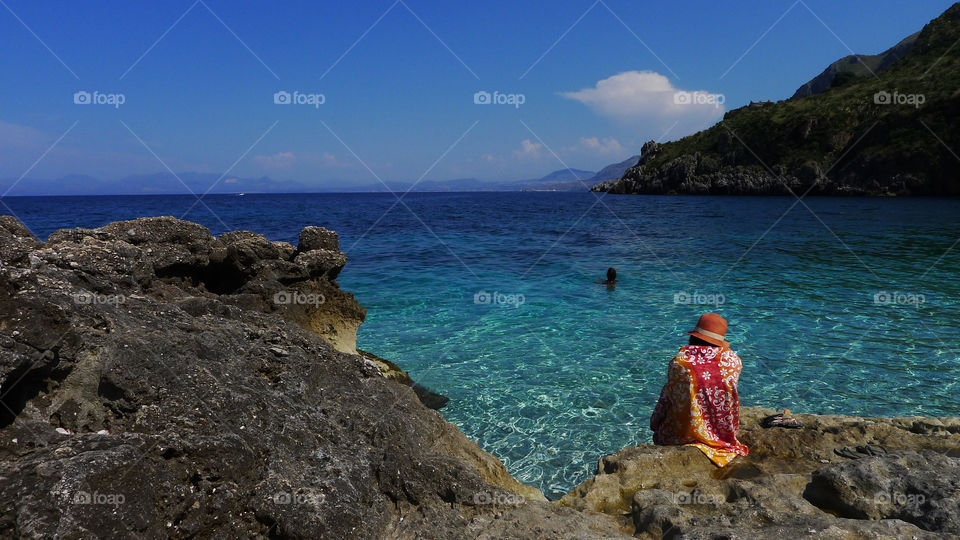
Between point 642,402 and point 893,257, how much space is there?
22.1 metres

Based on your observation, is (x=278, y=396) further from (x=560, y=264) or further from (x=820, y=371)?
(x=560, y=264)

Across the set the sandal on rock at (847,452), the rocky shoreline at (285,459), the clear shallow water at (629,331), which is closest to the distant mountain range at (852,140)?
the clear shallow water at (629,331)

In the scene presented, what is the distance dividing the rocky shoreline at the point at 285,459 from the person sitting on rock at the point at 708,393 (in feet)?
0.81

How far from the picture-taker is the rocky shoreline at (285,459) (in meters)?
3.46

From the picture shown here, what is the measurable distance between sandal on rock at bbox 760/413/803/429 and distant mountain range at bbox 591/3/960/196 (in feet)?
290

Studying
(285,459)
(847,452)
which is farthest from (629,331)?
(285,459)

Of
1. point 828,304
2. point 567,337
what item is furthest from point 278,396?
point 828,304

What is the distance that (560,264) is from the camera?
2630cm

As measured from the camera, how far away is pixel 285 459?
4.17 meters

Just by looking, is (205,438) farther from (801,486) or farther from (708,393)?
(801,486)

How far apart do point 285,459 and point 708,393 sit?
4.28 m

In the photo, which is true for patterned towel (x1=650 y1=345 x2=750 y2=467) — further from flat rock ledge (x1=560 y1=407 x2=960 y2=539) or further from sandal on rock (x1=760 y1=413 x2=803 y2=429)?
sandal on rock (x1=760 y1=413 x2=803 y2=429)

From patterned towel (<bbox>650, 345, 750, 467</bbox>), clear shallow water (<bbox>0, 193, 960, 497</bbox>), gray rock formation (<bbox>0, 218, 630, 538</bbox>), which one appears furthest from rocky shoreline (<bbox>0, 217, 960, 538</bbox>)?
clear shallow water (<bbox>0, 193, 960, 497</bbox>)

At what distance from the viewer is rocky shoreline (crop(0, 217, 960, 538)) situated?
3455mm
